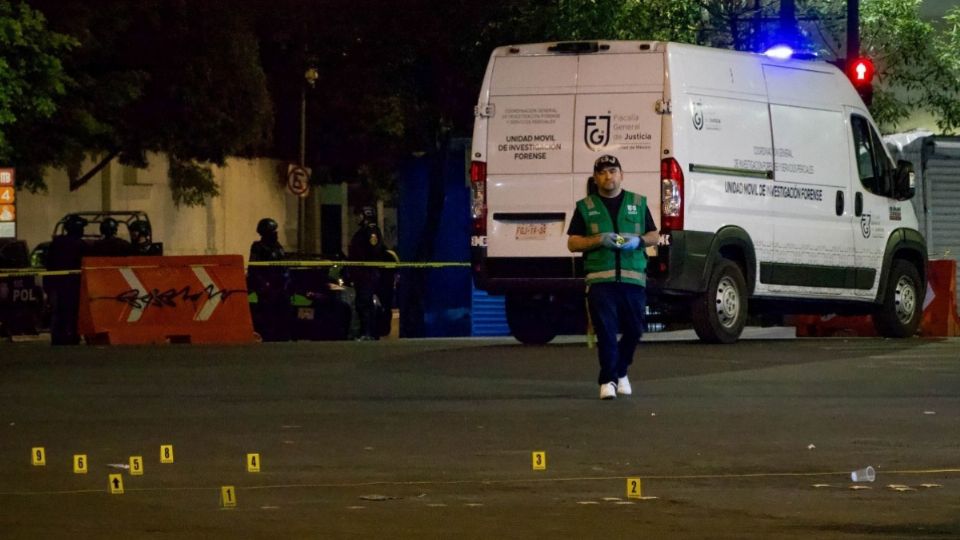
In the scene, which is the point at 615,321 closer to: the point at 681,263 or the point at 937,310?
the point at 681,263

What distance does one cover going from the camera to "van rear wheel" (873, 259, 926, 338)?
21.5 metres

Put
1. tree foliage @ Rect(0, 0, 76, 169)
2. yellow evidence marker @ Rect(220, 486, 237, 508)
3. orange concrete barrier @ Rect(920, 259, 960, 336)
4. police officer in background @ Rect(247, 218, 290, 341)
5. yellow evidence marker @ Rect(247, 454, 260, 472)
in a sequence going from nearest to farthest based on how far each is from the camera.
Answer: yellow evidence marker @ Rect(220, 486, 237, 508)
yellow evidence marker @ Rect(247, 454, 260, 472)
orange concrete barrier @ Rect(920, 259, 960, 336)
police officer in background @ Rect(247, 218, 290, 341)
tree foliage @ Rect(0, 0, 76, 169)

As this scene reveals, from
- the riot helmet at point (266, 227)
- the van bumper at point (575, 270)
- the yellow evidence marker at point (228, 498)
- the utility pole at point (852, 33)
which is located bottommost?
the yellow evidence marker at point (228, 498)

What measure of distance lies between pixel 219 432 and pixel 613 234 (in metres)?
3.19

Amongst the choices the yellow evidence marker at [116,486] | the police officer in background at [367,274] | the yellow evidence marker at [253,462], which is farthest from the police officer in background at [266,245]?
the yellow evidence marker at [116,486]

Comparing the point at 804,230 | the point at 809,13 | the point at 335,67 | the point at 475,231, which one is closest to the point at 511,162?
the point at 475,231

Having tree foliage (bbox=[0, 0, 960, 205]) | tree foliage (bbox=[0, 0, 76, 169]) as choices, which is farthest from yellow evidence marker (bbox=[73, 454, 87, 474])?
tree foliage (bbox=[0, 0, 960, 205])

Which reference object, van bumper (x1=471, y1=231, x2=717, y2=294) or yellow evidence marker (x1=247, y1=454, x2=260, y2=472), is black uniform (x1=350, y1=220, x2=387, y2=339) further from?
yellow evidence marker (x1=247, y1=454, x2=260, y2=472)

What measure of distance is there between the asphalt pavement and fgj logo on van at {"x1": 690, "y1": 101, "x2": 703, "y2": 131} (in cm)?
199

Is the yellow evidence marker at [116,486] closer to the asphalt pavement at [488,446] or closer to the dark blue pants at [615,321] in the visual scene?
the asphalt pavement at [488,446]

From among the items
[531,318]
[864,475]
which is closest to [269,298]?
[531,318]

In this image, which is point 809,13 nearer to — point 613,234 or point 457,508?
point 613,234

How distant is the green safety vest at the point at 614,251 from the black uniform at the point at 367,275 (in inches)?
445

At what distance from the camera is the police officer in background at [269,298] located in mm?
25859
